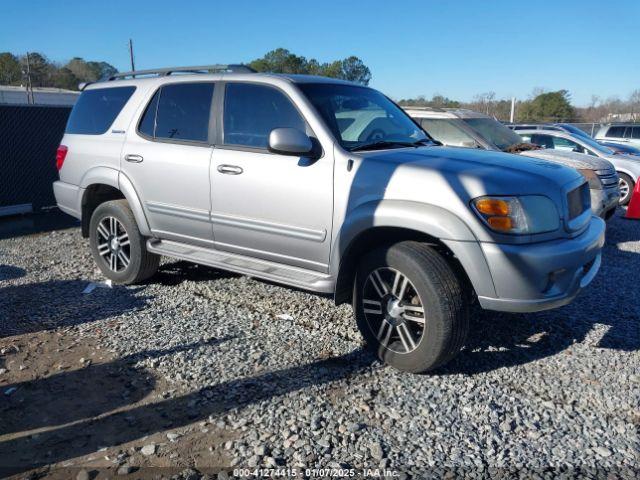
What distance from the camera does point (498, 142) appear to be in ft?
29.5

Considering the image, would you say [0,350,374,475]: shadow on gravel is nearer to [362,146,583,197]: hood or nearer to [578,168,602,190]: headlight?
[362,146,583,197]: hood

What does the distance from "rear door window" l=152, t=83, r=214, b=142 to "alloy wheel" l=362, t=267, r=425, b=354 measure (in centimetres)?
202

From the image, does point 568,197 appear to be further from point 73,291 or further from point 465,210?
point 73,291

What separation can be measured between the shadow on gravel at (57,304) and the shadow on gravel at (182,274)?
0.33 metres

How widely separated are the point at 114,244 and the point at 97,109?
1.42 meters

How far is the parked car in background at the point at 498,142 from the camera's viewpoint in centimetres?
807

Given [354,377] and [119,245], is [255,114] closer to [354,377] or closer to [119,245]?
[119,245]

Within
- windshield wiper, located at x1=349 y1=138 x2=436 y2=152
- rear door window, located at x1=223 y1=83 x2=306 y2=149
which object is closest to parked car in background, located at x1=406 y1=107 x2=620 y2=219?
windshield wiper, located at x1=349 y1=138 x2=436 y2=152

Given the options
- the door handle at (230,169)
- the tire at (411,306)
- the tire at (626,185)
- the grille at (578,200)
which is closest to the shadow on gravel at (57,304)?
the door handle at (230,169)

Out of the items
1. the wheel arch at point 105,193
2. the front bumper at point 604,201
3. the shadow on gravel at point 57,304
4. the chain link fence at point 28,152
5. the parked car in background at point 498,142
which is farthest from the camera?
the chain link fence at point 28,152

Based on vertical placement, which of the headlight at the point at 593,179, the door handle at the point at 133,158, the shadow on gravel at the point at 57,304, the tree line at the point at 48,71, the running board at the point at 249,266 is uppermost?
the tree line at the point at 48,71

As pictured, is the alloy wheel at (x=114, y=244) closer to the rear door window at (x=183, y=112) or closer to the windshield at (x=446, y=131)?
the rear door window at (x=183, y=112)

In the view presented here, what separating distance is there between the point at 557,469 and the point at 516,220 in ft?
4.61

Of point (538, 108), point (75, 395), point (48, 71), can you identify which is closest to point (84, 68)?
point (48, 71)
